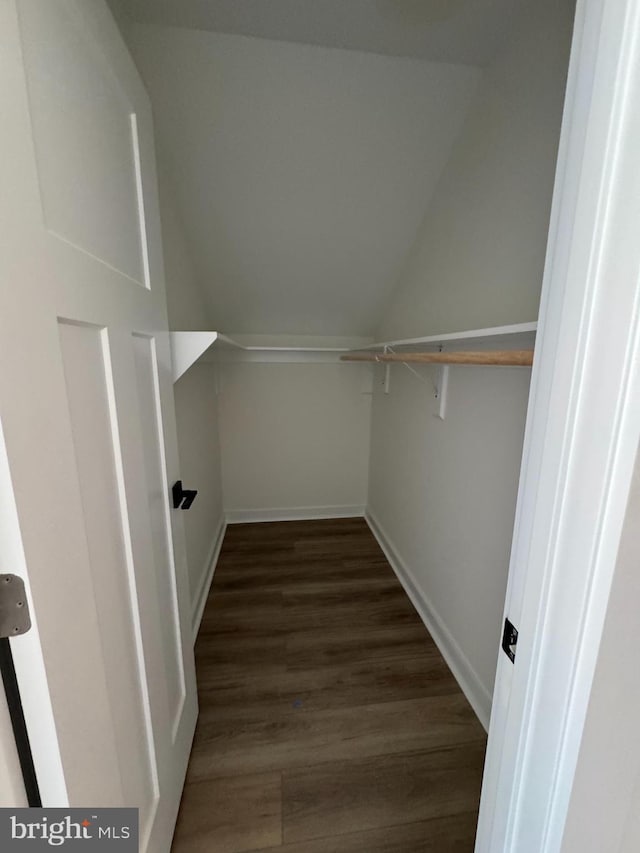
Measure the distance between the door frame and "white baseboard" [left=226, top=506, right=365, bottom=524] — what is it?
2463 mm

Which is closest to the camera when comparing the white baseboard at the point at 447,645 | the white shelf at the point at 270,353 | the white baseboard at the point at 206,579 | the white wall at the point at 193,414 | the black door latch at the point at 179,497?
the black door latch at the point at 179,497

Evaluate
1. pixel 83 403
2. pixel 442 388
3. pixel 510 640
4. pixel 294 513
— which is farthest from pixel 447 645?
pixel 83 403

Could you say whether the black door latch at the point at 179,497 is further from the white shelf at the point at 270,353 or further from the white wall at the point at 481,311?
the white wall at the point at 481,311

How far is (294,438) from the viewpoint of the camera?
115 inches

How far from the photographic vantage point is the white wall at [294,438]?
2.80 meters

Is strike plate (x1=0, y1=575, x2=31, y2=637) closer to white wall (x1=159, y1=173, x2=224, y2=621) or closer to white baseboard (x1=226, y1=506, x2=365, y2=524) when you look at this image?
white wall (x1=159, y1=173, x2=224, y2=621)

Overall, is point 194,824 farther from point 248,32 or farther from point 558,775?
point 248,32

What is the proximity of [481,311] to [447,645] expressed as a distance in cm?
149

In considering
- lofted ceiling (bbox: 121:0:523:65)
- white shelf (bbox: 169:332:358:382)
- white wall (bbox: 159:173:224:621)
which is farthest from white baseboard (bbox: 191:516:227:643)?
lofted ceiling (bbox: 121:0:523:65)

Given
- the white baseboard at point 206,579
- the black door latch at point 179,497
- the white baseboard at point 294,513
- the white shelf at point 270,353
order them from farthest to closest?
1. the white baseboard at point 294,513
2. the white shelf at point 270,353
3. the white baseboard at point 206,579
4. the black door latch at point 179,497

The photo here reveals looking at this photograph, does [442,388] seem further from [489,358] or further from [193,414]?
[193,414]

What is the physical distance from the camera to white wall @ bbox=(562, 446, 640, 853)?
0.45 metres

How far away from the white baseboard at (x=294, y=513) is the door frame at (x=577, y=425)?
2.46m

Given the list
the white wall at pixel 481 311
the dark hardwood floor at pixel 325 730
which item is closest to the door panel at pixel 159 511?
the dark hardwood floor at pixel 325 730
